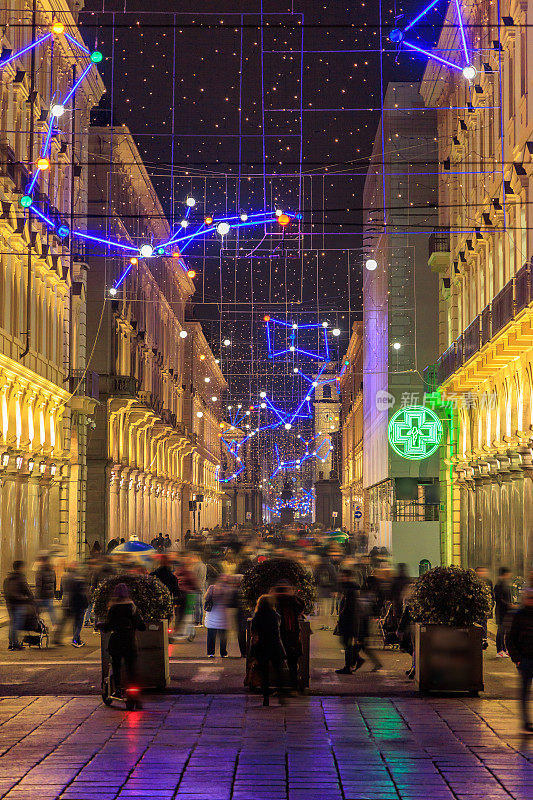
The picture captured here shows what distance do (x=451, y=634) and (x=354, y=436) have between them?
68457mm

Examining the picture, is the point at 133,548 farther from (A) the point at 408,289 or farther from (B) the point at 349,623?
(A) the point at 408,289

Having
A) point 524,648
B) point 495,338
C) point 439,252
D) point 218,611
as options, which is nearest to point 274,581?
point 218,611

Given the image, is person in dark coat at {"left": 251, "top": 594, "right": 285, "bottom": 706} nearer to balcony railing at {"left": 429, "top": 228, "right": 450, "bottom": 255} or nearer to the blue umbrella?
the blue umbrella

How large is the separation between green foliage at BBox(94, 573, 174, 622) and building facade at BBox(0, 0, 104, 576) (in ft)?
35.1

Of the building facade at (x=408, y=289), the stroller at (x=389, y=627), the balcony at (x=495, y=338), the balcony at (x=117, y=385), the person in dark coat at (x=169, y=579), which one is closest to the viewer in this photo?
the stroller at (x=389, y=627)

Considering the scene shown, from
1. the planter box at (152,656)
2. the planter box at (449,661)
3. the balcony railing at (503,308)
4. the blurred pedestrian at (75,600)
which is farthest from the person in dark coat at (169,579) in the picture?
the balcony railing at (503,308)

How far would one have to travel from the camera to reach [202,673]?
17.5 metres

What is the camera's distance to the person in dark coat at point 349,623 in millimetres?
17438

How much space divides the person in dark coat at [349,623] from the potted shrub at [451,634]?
1950 mm

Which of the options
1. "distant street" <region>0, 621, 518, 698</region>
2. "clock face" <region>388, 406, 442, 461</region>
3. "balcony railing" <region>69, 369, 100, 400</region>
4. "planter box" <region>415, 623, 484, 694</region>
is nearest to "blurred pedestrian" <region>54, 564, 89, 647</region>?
"distant street" <region>0, 621, 518, 698</region>

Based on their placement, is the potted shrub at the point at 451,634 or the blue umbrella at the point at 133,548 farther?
the blue umbrella at the point at 133,548

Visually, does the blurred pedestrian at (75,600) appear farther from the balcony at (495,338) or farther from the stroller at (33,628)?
the balcony at (495,338)

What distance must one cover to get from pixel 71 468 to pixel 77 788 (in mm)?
29915

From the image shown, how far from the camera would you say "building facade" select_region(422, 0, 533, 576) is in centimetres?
2727
